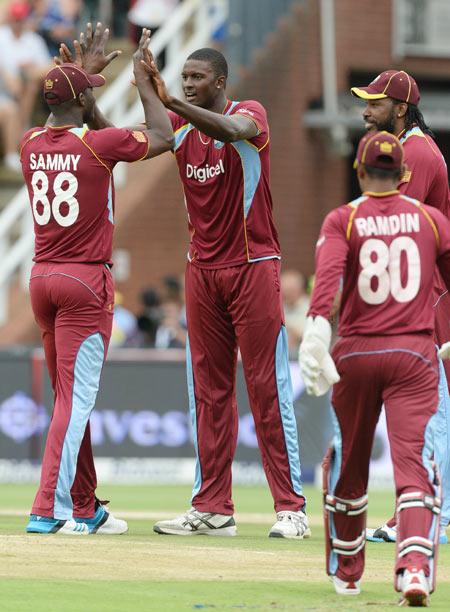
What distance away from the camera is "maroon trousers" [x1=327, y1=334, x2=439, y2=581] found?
6.87 m

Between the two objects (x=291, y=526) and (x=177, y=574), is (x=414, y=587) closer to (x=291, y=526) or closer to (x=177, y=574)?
(x=177, y=574)

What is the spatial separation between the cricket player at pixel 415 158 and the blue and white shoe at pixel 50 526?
1788 millimetres

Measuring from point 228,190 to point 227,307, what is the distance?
0.71 m

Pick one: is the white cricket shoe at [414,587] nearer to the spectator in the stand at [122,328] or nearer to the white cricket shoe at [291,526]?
the white cricket shoe at [291,526]

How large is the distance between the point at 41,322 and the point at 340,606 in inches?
125

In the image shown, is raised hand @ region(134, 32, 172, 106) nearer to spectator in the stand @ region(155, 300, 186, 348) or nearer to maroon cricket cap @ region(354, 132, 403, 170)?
maroon cricket cap @ region(354, 132, 403, 170)

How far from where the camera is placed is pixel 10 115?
62.0 ft

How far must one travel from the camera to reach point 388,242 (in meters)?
6.94

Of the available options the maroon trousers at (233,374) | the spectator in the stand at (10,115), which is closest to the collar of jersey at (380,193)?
the maroon trousers at (233,374)

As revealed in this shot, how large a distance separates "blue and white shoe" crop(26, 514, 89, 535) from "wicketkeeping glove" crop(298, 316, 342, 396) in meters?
2.71

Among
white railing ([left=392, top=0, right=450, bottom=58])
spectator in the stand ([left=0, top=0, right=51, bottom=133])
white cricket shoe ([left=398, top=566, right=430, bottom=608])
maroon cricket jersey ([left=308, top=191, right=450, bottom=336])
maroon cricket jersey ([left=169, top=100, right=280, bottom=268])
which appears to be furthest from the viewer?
white railing ([left=392, top=0, right=450, bottom=58])

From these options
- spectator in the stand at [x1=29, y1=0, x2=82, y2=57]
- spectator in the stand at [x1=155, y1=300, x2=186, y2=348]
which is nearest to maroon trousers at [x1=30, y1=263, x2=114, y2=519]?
spectator in the stand at [x1=155, y1=300, x2=186, y2=348]

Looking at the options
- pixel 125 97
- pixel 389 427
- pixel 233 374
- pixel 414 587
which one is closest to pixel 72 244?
pixel 233 374

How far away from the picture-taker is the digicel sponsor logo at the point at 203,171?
364 inches
